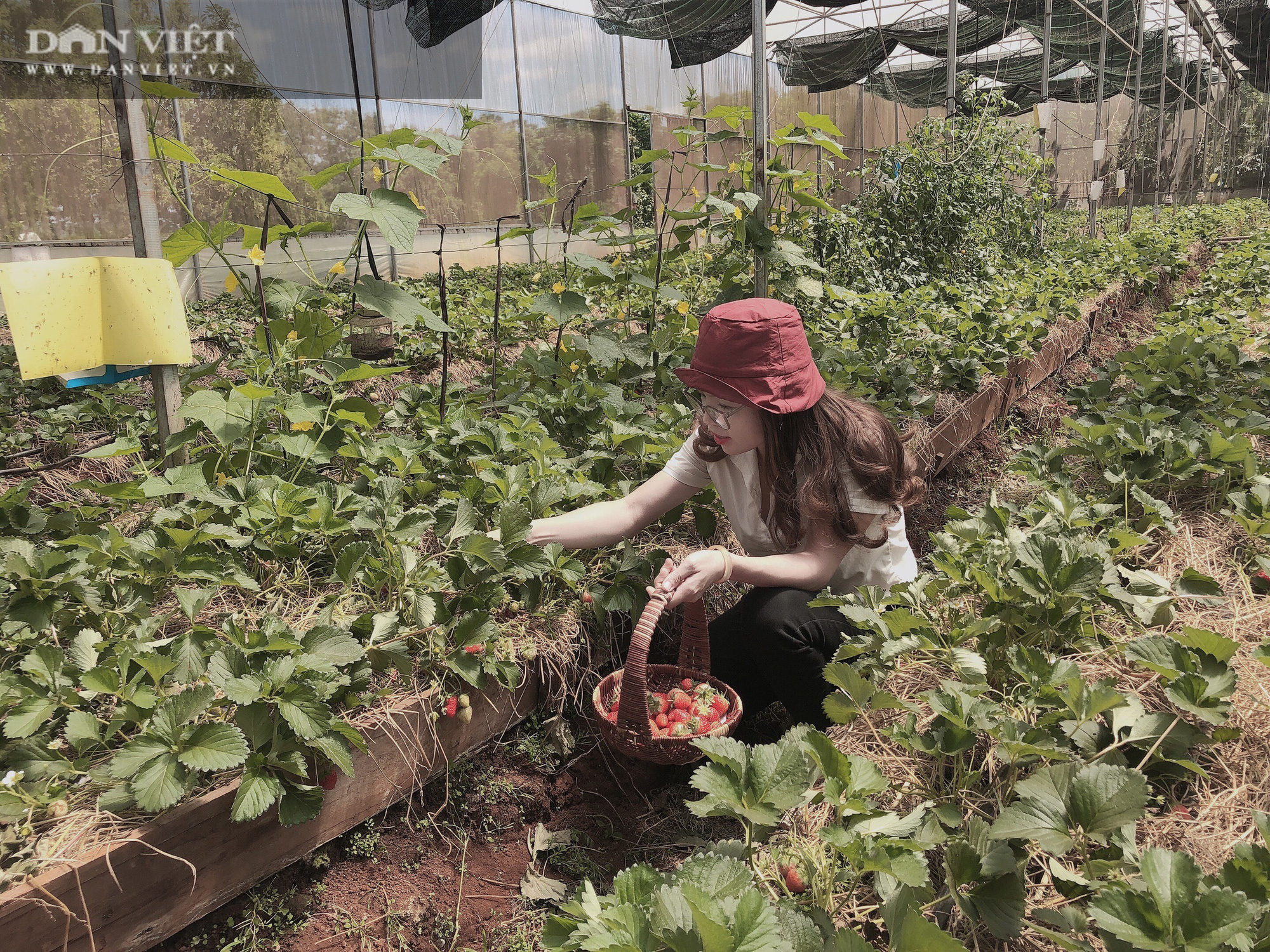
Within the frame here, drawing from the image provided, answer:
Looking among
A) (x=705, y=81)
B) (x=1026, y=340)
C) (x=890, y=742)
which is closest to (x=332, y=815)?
(x=890, y=742)

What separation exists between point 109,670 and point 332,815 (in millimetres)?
496

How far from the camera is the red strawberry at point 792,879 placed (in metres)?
1.20

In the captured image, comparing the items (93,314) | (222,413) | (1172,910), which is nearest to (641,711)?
(1172,910)

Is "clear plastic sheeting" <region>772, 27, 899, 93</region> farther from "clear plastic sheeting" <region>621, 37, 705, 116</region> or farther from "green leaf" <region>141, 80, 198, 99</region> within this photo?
"green leaf" <region>141, 80, 198, 99</region>

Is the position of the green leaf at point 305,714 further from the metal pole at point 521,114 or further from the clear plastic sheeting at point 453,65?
the metal pole at point 521,114

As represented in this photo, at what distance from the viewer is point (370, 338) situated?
4.32 meters

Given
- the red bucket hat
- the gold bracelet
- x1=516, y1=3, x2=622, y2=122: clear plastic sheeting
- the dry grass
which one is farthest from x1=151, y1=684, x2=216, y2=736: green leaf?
x1=516, y1=3, x2=622, y2=122: clear plastic sheeting

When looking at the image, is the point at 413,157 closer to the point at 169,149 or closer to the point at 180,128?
the point at 169,149

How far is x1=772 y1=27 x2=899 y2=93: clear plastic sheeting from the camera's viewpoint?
1366 centimetres

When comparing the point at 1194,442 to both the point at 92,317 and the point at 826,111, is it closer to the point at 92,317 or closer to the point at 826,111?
the point at 92,317

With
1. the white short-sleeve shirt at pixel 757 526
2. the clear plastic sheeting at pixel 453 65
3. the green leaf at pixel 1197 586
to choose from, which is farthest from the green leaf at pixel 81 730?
the clear plastic sheeting at pixel 453 65

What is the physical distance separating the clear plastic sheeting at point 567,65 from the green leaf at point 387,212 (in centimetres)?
742

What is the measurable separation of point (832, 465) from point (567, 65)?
8.87 m

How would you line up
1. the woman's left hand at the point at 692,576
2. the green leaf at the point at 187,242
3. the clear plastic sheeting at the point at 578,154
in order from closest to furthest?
the woman's left hand at the point at 692,576 < the green leaf at the point at 187,242 < the clear plastic sheeting at the point at 578,154
